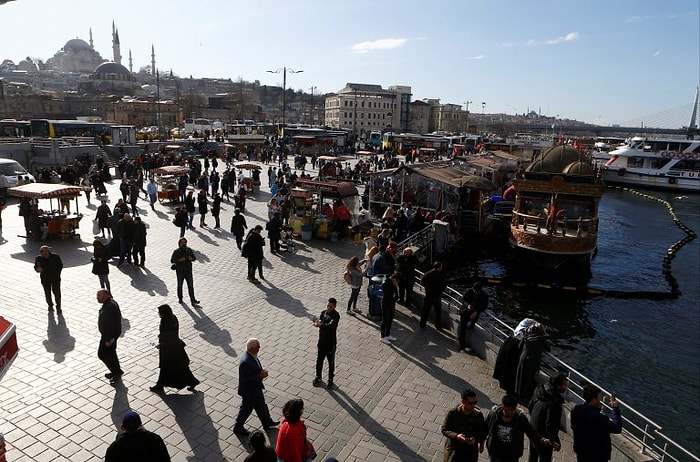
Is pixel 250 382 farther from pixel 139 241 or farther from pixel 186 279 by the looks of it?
pixel 139 241

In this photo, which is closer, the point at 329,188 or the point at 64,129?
the point at 329,188

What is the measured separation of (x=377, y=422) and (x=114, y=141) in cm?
4038

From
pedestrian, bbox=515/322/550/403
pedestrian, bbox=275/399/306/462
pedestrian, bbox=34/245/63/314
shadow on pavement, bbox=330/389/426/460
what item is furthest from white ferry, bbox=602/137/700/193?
pedestrian, bbox=275/399/306/462

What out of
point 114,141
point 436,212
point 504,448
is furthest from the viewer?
point 114,141

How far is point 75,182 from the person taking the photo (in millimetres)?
24281

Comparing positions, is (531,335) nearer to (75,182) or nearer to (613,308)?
(613,308)

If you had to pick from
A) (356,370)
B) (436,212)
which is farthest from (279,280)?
(436,212)

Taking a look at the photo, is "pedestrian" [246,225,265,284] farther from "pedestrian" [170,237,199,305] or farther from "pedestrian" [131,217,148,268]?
"pedestrian" [131,217,148,268]

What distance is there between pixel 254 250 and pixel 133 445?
26.1 ft

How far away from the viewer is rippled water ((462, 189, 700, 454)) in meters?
11.7

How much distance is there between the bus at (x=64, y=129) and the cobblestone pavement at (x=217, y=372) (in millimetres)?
34271

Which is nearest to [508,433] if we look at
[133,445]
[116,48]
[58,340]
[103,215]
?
[133,445]

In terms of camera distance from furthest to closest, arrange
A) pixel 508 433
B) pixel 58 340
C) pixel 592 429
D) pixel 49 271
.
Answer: pixel 49 271 < pixel 58 340 < pixel 592 429 < pixel 508 433

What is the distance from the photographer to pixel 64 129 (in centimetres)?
4416
